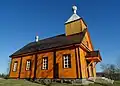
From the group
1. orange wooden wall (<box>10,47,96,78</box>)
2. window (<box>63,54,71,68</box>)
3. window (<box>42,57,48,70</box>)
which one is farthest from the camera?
window (<box>42,57,48,70</box>)

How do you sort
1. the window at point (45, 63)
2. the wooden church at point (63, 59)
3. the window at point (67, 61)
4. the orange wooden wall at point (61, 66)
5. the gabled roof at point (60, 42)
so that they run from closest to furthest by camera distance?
the orange wooden wall at point (61, 66) → the wooden church at point (63, 59) → the window at point (67, 61) → the gabled roof at point (60, 42) → the window at point (45, 63)

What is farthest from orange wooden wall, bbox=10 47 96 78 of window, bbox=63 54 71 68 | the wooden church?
window, bbox=63 54 71 68

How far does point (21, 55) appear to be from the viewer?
2364 cm

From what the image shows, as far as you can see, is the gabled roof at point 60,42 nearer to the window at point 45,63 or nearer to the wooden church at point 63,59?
the wooden church at point 63,59

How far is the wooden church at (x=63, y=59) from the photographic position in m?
17.0

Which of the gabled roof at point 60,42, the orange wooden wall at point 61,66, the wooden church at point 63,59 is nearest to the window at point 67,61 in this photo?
the wooden church at point 63,59

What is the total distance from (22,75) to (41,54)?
530 cm

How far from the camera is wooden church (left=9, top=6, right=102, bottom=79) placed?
17.0m

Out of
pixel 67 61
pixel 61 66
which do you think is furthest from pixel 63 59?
pixel 61 66

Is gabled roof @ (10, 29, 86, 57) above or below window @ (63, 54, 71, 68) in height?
above

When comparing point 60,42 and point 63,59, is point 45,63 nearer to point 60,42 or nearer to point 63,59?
point 63,59

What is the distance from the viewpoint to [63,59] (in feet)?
58.6

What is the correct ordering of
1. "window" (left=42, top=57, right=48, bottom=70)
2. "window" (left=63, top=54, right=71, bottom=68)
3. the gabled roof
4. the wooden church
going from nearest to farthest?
the wooden church → "window" (left=63, top=54, right=71, bottom=68) → the gabled roof → "window" (left=42, top=57, right=48, bottom=70)

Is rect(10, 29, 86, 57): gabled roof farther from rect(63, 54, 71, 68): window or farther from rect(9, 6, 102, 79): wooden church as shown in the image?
rect(63, 54, 71, 68): window
